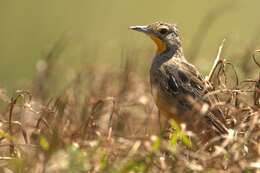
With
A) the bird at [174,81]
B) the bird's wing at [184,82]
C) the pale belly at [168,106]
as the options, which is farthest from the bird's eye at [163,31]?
the pale belly at [168,106]

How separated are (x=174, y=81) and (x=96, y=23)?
23.3 ft

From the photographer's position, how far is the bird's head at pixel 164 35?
289 inches

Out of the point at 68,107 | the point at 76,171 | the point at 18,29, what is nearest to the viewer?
the point at 76,171

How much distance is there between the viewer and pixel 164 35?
738 centimetres

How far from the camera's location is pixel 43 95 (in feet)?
24.2

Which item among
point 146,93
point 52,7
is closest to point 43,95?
point 146,93

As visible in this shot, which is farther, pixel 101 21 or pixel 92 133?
pixel 101 21

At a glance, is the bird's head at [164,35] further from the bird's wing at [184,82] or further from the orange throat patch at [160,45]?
the bird's wing at [184,82]

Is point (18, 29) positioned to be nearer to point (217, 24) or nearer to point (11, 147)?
point (217, 24)

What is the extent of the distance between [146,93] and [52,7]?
23.4ft

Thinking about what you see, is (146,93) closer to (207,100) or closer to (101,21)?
(207,100)

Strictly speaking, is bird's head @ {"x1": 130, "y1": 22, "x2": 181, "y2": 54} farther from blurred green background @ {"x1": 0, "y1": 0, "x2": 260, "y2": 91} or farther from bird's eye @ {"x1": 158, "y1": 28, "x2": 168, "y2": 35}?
blurred green background @ {"x1": 0, "y1": 0, "x2": 260, "y2": 91}

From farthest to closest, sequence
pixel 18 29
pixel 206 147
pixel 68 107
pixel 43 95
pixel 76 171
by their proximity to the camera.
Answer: pixel 18 29 → pixel 43 95 → pixel 68 107 → pixel 206 147 → pixel 76 171

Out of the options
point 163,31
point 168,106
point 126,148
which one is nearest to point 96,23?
point 163,31
